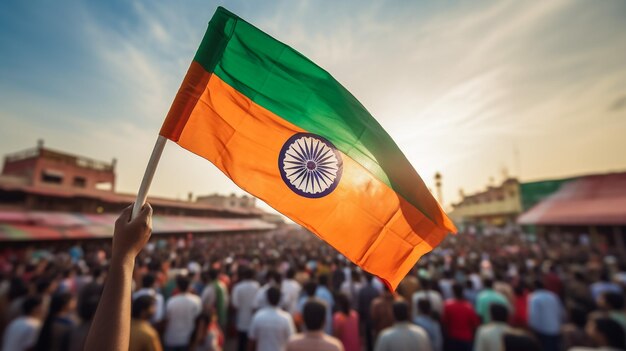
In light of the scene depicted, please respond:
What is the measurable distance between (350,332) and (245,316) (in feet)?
7.20

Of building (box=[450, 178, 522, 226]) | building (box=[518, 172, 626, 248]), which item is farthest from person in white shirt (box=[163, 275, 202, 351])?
building (box=[450, 178, 522, 226])

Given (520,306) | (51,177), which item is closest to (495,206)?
(520,306)

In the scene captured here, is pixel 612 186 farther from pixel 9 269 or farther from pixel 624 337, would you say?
pixel 9 269

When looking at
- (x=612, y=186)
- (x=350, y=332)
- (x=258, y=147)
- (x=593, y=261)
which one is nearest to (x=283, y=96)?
(x=258, y=147)

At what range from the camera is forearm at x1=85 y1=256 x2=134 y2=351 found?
94 cm

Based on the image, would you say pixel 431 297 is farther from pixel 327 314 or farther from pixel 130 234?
pixel 130 234

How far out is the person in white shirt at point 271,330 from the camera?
11.8ft

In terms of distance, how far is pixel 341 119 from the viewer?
2143mm

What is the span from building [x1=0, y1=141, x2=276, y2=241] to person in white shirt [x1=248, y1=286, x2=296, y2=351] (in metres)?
14.0

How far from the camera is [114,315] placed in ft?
3.22

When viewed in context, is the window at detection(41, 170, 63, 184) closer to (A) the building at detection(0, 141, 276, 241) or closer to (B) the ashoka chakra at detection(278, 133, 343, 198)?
(A) the building at detection(0, 141, 276, 241)

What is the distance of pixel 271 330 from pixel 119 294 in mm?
3025

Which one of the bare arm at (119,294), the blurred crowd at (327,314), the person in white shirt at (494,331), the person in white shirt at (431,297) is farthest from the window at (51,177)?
the person in white shirt at (494,331)


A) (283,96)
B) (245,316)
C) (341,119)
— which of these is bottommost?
(245,316)
